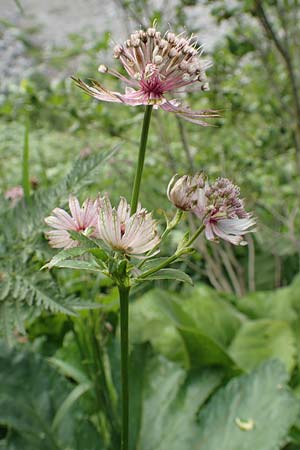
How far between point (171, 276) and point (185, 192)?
2.9 inches

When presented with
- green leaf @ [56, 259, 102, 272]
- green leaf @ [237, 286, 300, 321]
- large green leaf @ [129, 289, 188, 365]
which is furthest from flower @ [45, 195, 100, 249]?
green leaf @ [237, 286, 300, 321]

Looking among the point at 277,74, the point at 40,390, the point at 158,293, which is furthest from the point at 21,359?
the point at 277,74

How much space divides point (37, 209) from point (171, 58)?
0.41 meters

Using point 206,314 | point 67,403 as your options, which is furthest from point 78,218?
point 206,314

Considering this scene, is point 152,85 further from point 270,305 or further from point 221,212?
point 270,305

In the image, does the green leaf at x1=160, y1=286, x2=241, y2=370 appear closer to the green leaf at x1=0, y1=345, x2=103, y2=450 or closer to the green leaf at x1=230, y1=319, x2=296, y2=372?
the green leaf at x1=230, y1=319, x2=296, y2=372

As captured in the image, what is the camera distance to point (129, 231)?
17.6 inches

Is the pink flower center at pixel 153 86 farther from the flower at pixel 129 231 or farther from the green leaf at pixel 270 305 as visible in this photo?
the green leaf at pixel 270 305

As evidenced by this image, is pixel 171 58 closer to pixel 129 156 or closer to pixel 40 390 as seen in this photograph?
pixel 40 390

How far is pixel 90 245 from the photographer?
0.46 meters

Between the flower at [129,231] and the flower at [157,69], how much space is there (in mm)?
95

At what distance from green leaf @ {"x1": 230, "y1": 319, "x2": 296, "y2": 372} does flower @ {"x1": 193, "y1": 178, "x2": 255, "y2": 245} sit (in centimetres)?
95

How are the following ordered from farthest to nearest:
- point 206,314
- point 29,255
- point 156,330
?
1. point 206,314
2. point 156,330
3. point 29,255

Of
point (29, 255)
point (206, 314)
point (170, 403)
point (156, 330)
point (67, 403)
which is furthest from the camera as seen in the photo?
point (206, 314)
